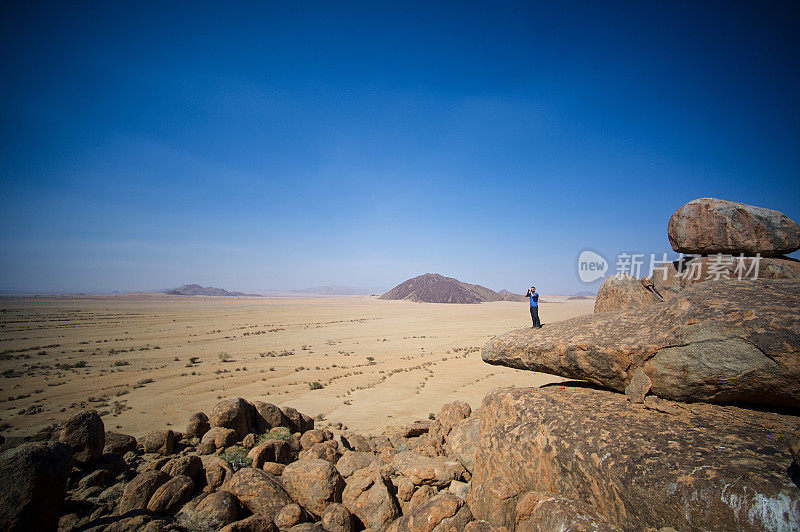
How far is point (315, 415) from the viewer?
12.8 metres

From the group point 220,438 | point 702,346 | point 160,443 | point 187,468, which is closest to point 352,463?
point 187,468

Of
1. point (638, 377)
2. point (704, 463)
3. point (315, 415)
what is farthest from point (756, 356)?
point (315, 415)

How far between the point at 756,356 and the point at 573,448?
2858 mm

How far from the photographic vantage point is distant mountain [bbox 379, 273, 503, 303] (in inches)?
5231

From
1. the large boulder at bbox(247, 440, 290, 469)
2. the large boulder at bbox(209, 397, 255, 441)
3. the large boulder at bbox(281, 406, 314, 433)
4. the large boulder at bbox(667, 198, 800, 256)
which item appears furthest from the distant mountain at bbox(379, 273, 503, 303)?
the large boulder at bbox(247, 440, 290, 469)

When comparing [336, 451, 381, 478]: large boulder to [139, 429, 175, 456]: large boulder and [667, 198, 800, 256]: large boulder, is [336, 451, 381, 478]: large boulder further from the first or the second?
[667, 198, 800, 256]: large boulder

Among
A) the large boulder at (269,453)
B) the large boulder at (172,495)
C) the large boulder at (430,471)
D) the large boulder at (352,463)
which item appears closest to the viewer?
the large boulder at (172,495)

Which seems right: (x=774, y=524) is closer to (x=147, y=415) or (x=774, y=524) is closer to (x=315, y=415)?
(x=315, y=415)

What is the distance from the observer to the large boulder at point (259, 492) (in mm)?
5184

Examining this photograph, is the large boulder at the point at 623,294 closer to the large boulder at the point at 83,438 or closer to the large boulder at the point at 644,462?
the large boulder at the point at 644,462

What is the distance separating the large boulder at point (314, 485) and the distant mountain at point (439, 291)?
12554cm

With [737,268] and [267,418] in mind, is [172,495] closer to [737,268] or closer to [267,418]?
[267,418]

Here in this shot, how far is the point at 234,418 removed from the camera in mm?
8281

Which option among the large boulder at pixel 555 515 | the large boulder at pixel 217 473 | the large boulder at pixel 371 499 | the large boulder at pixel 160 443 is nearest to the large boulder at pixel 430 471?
the large boulder at pixel 371 499
